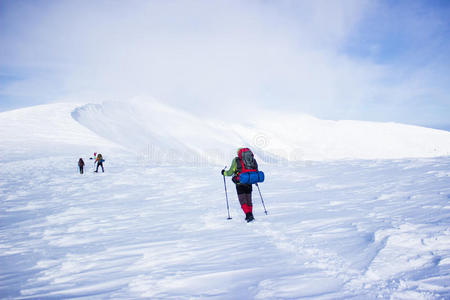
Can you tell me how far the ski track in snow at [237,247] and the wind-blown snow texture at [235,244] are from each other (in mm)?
22

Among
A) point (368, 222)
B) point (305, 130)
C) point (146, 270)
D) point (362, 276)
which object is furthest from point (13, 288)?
point (305, 130)

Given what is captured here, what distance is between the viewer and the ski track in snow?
3.37 m

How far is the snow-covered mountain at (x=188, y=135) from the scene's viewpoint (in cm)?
3484

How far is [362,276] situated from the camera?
3402 mm

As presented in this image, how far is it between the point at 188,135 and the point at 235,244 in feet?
193

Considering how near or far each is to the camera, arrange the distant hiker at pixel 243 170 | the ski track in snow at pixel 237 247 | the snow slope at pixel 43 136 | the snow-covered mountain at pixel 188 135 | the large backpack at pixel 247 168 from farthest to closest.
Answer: the snow-covered mountain at pixel 188 135 < the snow slope at pixel 43 136 < the distant hiker at pixel 243 170 < the large backpack at pixel 247 168 < the ski track in snow at pixel 237 247

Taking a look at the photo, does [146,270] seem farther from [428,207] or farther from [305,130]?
[305,130]

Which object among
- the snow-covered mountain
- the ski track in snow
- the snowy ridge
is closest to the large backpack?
the ski track in snow

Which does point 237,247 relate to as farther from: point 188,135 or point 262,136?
point 262,136

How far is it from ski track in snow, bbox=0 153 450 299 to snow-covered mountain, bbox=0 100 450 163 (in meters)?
21.8

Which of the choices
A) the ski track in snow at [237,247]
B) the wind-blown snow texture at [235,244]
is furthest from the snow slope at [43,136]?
the ski track in snow at [237,247]

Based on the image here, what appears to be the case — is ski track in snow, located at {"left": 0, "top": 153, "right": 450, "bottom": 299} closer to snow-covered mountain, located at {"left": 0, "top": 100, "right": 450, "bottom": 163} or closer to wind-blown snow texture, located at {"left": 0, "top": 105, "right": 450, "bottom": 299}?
wind-blown snow texture, located at {"left": 0, "top": 105, "right": 450, "bottom": 299}

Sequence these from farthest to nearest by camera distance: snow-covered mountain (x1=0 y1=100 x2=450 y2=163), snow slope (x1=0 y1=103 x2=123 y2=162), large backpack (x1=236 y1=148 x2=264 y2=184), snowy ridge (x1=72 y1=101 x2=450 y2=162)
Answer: snowy ridge (x1=72 y1=101 x2=450 y2=162), snow-covered mountain (x1=0 y1=100 x2=450 y2=163), snow slope (x1=0 y1=103 x2=123 y2=162), large backpack (x1=236 y1=148 x2=264 y2=184)

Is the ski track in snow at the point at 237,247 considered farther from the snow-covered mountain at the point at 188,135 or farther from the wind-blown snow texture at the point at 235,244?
the snow-covered mountain at the point at 188,135
